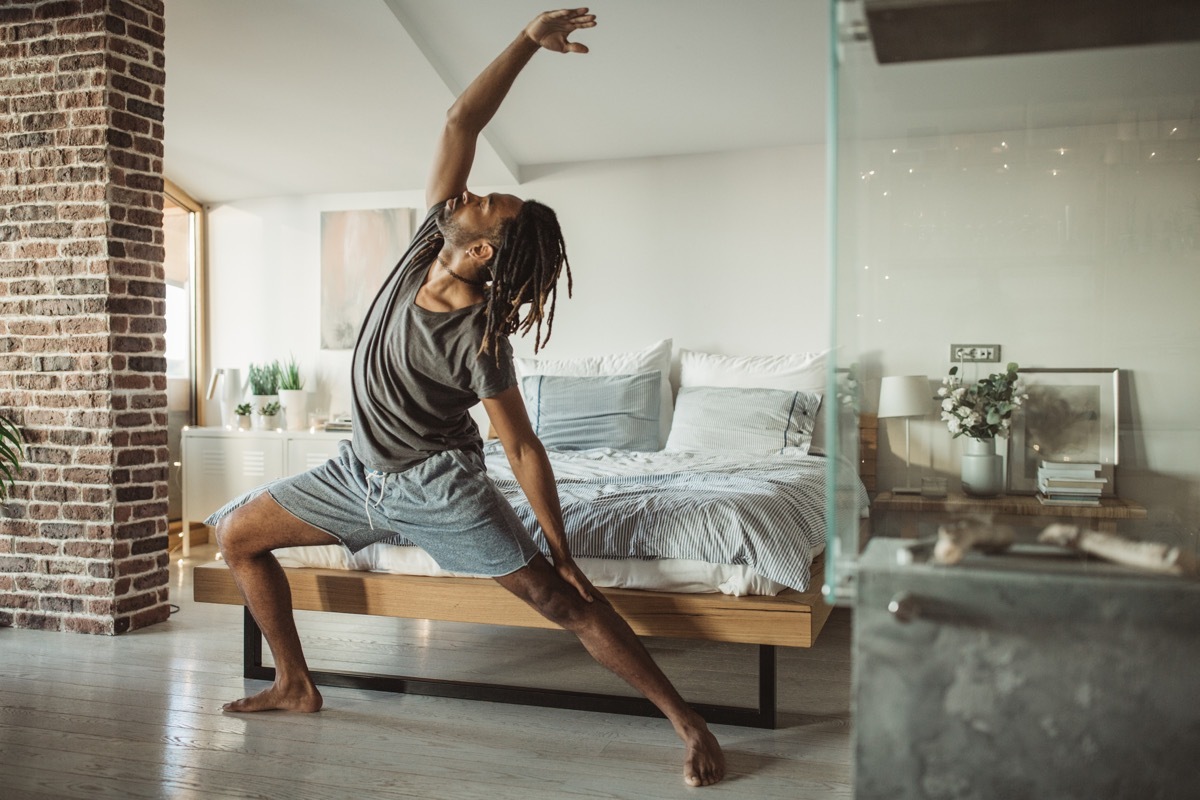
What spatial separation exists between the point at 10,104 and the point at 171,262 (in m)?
2.01

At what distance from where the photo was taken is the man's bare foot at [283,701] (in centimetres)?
280

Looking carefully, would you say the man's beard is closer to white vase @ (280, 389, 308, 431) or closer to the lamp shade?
the lamp shade

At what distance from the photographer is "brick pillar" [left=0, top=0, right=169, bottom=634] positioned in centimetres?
372

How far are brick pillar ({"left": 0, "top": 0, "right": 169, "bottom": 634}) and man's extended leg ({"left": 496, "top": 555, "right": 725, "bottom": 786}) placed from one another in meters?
2.05

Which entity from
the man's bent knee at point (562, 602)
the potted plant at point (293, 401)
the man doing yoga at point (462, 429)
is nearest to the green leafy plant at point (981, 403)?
the man doing yoga at point (462, 429)

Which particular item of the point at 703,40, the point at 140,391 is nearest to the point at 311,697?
the point at 140,391

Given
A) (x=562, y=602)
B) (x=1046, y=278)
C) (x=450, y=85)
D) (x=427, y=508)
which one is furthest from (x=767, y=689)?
(x=450, y=85)

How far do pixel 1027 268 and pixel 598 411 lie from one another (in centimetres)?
332

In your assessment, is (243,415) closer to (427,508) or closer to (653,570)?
(427,508)

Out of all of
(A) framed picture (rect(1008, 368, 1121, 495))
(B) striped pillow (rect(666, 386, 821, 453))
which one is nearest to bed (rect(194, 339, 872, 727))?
(B) striped pillow (rect(666, 386, 821, 453))

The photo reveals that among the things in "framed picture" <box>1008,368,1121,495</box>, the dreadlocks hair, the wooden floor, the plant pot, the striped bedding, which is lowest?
the wooden floor

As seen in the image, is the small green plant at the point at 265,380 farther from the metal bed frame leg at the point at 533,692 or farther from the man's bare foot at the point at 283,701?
the man's bare foot at the point at 283,701

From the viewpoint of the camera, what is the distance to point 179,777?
2.34 meters

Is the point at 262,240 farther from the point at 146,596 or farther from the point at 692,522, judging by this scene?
the point at 692,522
